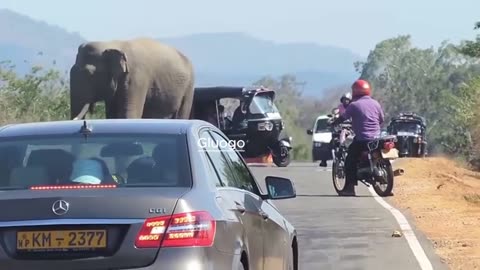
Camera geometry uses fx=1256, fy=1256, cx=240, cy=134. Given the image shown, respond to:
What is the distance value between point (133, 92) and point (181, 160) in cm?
2338

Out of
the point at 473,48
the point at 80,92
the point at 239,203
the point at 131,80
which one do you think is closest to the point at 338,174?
the point at 80,92

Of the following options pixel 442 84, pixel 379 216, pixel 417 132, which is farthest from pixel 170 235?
pixel 442 84

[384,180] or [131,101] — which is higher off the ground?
[384,180]

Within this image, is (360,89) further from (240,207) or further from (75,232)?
(75,232)

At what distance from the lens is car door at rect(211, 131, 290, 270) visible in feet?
28.4

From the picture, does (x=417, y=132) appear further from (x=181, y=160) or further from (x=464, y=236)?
(x=181, y=160)

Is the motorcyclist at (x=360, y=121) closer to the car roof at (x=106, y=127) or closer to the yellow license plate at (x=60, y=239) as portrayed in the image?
the car roof at (x=106, y=127)

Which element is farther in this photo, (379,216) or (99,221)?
(379,216)

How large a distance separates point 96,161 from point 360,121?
497 inches

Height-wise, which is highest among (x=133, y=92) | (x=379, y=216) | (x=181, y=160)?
(x=181, y=160)

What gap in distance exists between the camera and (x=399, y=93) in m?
87.2

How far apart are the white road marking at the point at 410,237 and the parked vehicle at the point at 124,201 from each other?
441 centimetres

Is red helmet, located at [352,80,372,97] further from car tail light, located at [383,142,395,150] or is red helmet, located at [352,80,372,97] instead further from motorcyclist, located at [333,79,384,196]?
car tail light, located at [383,142,395,150]

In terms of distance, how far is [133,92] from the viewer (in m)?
30.8
